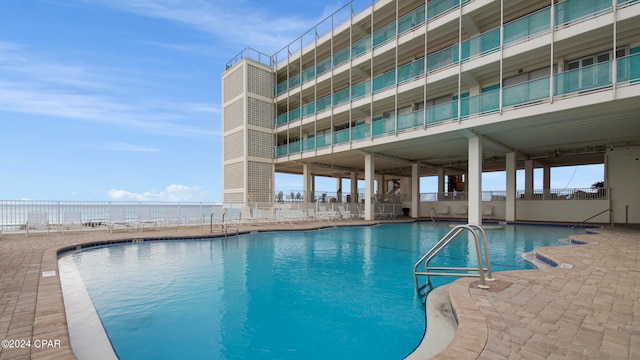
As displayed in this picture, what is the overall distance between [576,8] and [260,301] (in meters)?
15.6

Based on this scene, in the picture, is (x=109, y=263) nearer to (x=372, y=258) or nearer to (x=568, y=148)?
(x=372, y=258)

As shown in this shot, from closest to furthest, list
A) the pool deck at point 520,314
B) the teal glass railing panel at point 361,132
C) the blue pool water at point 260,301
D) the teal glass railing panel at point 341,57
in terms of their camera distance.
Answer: the pool deck at point 520,314 < the blue pool water at point 260,301 < the teal glass railing panel at point 361,132 < the teal glass railing panel at point 341,57

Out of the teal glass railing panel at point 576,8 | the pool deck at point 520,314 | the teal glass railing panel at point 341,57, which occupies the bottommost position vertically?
the pool deck at point 520,314

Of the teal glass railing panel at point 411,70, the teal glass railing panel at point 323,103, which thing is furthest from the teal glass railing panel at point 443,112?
the teal glass railing panel at point 323,103

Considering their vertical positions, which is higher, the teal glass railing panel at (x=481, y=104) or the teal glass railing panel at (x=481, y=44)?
the teal glass railing panel at (x=481, y=44)

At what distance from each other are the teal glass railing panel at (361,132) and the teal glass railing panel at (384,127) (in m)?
0.52

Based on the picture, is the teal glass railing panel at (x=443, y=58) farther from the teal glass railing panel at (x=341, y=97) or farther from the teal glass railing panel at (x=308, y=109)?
the teal glass railing panel at (x=308, y=109)

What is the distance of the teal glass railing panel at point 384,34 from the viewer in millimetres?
18172

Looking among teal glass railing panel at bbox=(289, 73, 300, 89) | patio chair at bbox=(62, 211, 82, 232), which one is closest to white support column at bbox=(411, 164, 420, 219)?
teal glass railing panel at bbox=(289, 73, 300, 89)

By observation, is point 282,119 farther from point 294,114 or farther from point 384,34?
point 384,34

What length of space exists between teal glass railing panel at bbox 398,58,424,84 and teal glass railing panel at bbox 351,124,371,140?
3365 mm

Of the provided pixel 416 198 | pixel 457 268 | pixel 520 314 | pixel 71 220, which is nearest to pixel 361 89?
pixel 416 198

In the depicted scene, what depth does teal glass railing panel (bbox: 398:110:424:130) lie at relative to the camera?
53.5ft

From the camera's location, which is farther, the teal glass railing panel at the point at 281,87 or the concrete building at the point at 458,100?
the teal glass railing panel at the point at 281,87
